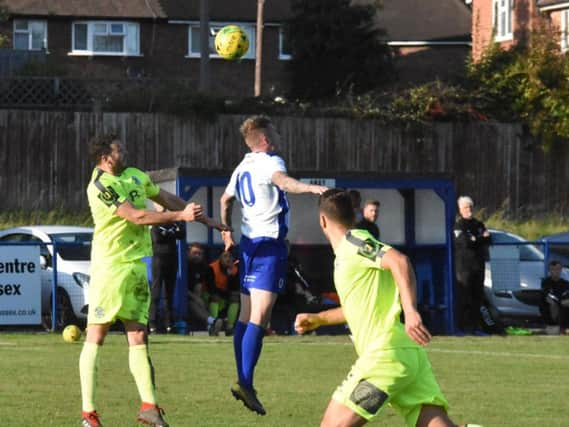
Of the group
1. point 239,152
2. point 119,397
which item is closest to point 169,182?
point 119,397

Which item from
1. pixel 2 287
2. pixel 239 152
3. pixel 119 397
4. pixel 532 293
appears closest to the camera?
pixel 119 397

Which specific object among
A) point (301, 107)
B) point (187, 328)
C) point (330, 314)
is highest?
point (301, 107)

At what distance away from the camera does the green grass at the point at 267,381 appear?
1076 centimetres

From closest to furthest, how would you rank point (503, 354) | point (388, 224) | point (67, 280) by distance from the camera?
point (503, 354)
point (67, 280)
point (388, 224)

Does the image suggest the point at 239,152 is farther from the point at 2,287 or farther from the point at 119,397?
the point at 119,397

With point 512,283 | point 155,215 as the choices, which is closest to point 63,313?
point 512,283

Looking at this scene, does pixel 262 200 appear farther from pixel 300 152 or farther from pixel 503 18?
pixel 503 18

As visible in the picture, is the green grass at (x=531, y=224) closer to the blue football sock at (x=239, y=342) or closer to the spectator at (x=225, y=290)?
the spectator at (x=225, y=290)

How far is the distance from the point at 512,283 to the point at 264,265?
39.0 feet

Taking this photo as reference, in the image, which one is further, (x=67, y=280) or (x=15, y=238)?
(x=15, y=238)

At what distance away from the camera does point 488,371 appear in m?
14.4

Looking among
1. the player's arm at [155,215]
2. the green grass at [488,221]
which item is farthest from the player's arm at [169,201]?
the green grass at [488,221]

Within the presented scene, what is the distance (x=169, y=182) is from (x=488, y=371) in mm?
7971

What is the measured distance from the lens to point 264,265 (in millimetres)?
11305
